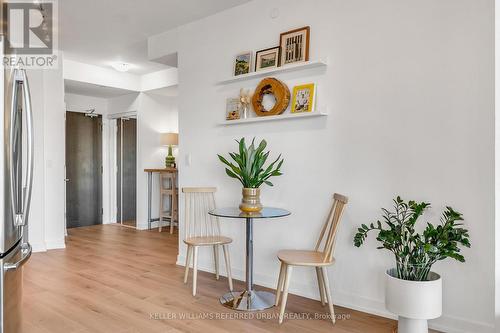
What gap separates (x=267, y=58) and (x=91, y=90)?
4.05m

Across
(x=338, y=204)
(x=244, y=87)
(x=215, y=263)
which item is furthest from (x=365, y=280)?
(x=244, y=87)

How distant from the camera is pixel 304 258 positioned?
271cm

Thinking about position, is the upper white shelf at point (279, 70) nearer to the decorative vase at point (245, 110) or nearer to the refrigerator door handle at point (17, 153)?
the decorative vase at point (245, 110)

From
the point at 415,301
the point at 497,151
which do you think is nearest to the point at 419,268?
the point at 415,301

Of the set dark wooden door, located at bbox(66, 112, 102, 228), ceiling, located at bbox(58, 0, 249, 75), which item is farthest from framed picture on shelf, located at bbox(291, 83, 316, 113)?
dark wooden door, located at bbox(66, 112, 102, 228)

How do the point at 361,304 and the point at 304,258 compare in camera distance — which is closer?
the point at 304,258

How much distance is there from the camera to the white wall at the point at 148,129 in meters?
6.57

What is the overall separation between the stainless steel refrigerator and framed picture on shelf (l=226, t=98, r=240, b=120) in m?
1.95

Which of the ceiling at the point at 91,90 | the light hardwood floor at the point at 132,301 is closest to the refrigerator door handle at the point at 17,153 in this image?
the light hardwood floor at the point at 132,301

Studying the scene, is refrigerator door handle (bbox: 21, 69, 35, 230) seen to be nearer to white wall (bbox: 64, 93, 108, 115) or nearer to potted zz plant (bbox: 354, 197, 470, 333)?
potted zz plant (bbox: 354, 197, 470, 333)

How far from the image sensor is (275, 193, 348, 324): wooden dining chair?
8.57 ft

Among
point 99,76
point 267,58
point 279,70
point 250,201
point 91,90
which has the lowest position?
point 250,201

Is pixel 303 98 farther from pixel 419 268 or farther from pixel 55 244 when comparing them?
pixel 55 244

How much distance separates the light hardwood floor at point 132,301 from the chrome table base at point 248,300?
7 centimetres
